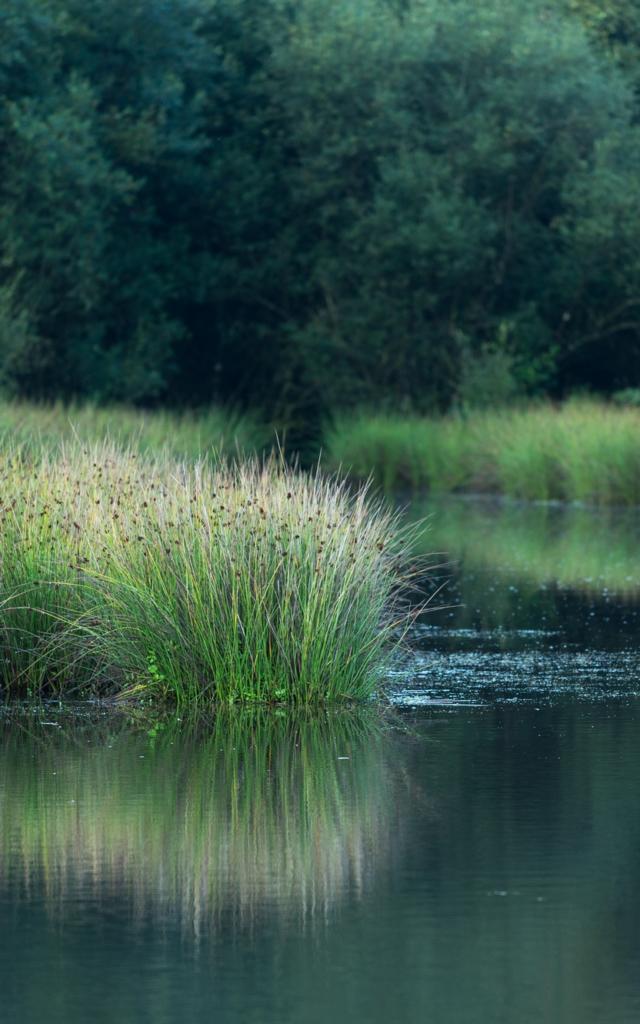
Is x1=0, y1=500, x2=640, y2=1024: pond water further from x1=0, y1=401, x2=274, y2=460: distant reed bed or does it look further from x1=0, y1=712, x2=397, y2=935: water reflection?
x1=0, y1=401, x2=274, y2=460: distant reed bed

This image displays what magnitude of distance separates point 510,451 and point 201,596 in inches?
763

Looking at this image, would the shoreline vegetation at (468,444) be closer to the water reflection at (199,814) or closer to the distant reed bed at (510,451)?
the distant reed bed at (510,451)

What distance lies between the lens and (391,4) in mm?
40750

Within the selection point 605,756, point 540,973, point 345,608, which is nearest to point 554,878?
point 540,973

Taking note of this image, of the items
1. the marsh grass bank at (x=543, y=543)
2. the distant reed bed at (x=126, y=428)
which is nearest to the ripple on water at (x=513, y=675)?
the marsh grass bank at (x=543, y=543)

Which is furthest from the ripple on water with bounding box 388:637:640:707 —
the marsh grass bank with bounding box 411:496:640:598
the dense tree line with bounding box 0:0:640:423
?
the dense tree line with bounding box 0:0:640:423

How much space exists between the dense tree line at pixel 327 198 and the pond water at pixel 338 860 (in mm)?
24652

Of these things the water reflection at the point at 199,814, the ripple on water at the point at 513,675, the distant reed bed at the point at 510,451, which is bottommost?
the distant reed bed at the point at 510,451

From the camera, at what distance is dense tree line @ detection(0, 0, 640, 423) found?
3475cm

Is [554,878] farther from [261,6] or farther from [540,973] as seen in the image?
Answer: [261,6]

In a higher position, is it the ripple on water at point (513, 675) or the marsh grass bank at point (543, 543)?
the ripple on water at point (513, 675)

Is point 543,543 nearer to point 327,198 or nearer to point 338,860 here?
point 338,860

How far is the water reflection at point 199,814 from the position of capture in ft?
20.2

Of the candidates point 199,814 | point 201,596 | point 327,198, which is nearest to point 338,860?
point 199,814
